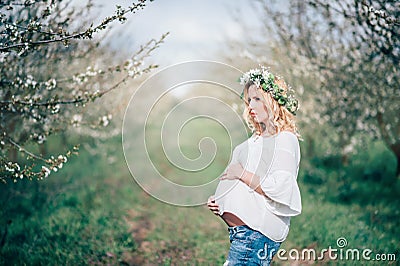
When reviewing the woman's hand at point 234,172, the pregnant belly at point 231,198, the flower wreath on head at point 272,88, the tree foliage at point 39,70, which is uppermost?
the tree foliage at point 39,70

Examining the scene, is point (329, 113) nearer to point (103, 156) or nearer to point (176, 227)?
point (176, 227)

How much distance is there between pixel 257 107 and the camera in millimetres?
3248

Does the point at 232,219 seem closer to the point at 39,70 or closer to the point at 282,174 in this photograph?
the point at 282,174

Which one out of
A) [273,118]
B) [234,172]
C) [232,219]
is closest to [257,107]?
[273,118]

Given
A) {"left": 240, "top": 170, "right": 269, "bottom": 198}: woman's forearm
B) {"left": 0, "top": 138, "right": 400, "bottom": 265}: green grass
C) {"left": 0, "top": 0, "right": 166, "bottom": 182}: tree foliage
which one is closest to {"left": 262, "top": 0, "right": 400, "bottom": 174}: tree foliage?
{"left": 0, "top": 138, "right": 400, "bottom": 265}: green grass

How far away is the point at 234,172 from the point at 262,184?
0.72 ft

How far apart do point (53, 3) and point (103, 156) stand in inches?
341

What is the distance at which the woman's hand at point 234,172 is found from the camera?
3.10 metres

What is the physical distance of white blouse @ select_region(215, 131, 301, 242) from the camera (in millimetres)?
3002

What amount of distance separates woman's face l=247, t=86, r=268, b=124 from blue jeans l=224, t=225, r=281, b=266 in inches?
31.1

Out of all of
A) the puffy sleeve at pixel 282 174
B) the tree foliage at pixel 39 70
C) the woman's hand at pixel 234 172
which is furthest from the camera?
the tree foliage at pixel 39 70

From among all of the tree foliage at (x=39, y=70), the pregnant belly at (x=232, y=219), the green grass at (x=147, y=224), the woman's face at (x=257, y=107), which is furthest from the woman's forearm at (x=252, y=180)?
the green grass at (x=147, y=224)

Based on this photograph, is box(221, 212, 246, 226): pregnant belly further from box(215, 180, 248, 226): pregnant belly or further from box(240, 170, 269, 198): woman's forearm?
box(240, 170, 269, 198): woman's forearm

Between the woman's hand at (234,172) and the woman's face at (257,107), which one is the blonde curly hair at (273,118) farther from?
the woman's hand at (234,172)
